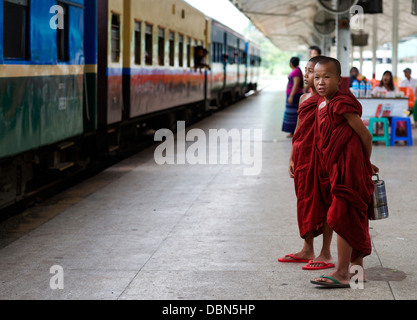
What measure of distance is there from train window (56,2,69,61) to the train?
0.01 metres

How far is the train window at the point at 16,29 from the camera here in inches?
306

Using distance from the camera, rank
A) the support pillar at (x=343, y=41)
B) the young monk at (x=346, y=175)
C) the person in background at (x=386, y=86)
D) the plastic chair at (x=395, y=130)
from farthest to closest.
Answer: the person in background at (x=386, y=86)
the plastic chair at (x=395, y=130)
the support pillar at (x=343, y=41)
the young monk at (x=346, y=175)

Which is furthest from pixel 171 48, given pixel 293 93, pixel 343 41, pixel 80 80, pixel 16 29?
pixel 16 29

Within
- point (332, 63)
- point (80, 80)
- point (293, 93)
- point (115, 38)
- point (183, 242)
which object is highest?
point (115, 38)

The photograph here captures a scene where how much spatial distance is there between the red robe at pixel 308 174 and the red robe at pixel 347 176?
0.43 m

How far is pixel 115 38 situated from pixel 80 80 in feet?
7.89

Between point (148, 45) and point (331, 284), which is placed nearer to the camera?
point (331, 284)

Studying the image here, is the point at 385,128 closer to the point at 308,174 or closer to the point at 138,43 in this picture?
the point at 138,43

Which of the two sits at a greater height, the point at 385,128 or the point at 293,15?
the point at 293,15

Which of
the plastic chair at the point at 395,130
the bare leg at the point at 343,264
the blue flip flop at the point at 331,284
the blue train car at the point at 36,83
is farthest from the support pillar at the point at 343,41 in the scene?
the blue flip flop at the point at 331,284

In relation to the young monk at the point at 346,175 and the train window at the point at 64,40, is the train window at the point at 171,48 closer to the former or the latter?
the train window at the point at 64,40

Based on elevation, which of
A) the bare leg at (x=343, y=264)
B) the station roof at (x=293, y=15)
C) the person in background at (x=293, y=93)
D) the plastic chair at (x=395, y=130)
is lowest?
the bare leg at (x=343, y=264)

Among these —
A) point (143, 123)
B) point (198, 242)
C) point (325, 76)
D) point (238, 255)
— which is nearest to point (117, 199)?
point (198, 242)

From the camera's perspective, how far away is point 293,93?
50.2 feet
